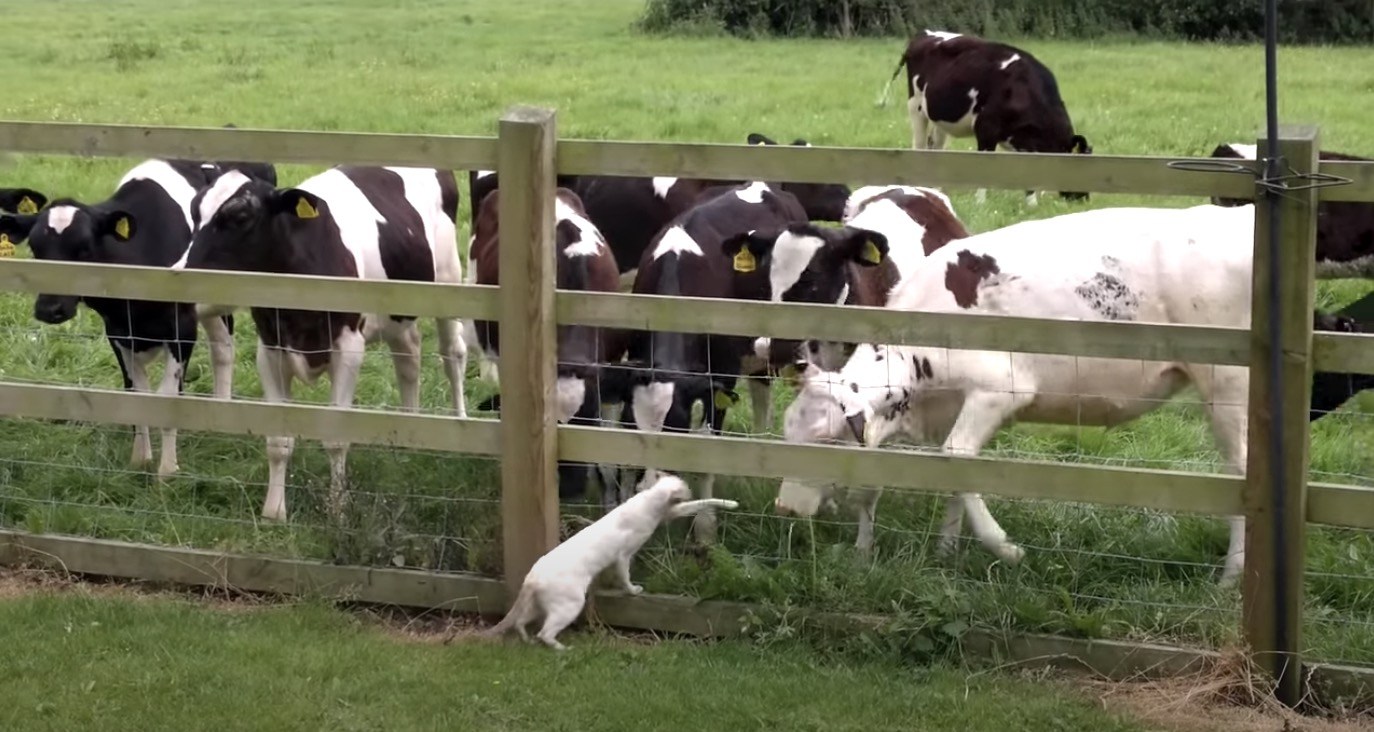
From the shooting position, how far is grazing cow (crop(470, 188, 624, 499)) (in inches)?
266

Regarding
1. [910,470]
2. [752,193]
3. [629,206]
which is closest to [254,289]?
[910,470]

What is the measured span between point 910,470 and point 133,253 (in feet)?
15.4

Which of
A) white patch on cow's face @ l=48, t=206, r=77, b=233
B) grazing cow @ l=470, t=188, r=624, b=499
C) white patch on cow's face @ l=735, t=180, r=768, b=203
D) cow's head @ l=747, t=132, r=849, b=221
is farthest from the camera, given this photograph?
cow's head @ l=747, t=132, r=849, b=221

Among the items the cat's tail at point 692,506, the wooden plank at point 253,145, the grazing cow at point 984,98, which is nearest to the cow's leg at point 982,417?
the cat's tail at point 692,506

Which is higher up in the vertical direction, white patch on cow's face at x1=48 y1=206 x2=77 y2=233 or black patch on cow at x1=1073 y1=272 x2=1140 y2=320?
white patch on cow's face at x1=48 y1=206 x2=77 y2=233

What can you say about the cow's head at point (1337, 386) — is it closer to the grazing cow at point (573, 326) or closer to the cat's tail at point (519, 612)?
the grazing cow at point (573, 326)

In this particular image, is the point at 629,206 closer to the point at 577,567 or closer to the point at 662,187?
the point at 662,187

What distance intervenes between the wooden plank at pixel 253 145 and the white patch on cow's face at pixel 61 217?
1.72m

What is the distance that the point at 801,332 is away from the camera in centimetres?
525

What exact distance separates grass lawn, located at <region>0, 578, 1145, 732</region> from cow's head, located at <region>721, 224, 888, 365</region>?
6.78ft

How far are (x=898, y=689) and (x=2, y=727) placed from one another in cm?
270

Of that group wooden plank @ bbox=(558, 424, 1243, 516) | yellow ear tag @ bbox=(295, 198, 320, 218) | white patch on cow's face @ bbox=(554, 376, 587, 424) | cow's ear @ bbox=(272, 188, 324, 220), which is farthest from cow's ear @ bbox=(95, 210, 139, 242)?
wooden plank @ bbox=(558, 424, 1243, 516)

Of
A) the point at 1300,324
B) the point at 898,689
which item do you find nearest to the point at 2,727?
the point at 898,689

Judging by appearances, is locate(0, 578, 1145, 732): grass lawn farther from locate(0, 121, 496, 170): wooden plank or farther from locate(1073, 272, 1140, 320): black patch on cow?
locate(1073, 272, 1140, 320): black patch on cow
